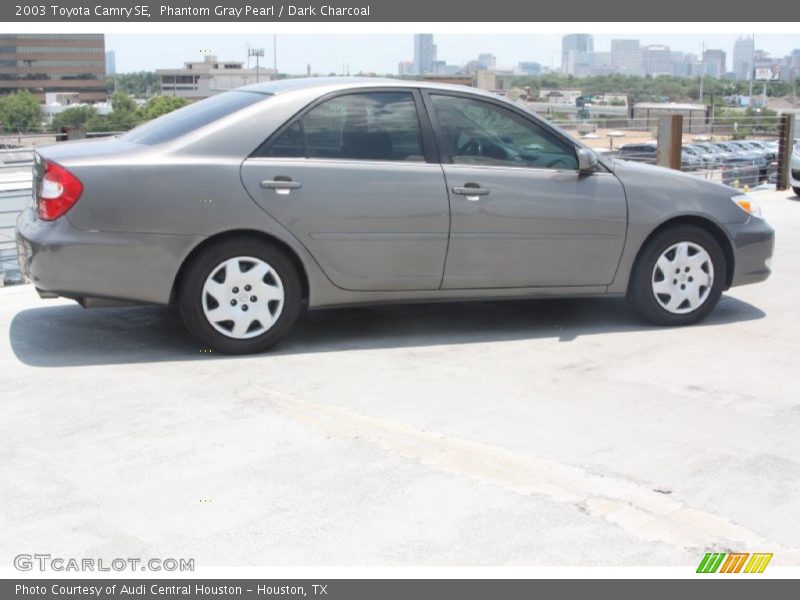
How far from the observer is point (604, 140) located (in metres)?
23.0

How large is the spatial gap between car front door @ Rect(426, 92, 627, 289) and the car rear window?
1088mm

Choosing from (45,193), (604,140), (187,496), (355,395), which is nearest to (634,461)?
(355,395)

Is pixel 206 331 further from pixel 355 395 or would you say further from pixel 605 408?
pixel 605 408

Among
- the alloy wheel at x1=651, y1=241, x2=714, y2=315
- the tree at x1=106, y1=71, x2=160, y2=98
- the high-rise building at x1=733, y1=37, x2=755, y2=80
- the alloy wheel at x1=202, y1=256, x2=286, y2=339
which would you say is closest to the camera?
the alloy wheel at x1=202, y1=256, x2=286, y2=339

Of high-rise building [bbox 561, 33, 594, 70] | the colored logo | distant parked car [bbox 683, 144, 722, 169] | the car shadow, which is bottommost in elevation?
the colored logo

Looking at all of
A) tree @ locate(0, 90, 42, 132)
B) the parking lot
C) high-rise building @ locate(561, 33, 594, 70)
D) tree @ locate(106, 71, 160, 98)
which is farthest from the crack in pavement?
high-rise building @ locate(561, 33, 594, 70)

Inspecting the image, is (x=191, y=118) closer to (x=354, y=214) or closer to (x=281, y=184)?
(x=281, y=184)

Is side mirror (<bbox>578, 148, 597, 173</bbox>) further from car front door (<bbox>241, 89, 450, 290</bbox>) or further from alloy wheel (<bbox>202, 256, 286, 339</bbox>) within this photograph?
alloy wheel (<bbox>202, 256, 286, 339</bbox>)

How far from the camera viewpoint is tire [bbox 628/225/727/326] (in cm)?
684

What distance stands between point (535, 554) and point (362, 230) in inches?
114

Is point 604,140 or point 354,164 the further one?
point 604,140

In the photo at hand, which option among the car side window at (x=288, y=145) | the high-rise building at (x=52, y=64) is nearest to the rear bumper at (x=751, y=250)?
the car side window at (x=288, y=145)
